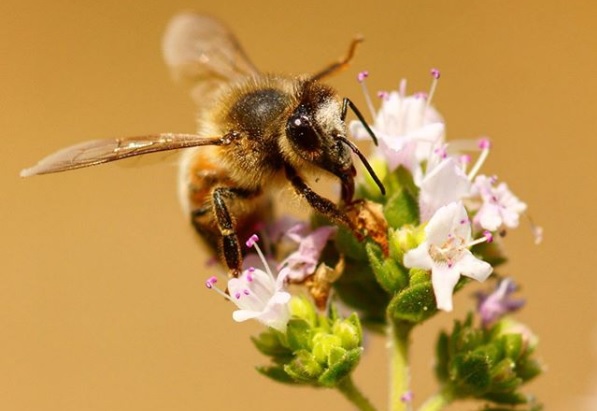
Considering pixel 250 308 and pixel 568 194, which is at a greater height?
pixel 568 194

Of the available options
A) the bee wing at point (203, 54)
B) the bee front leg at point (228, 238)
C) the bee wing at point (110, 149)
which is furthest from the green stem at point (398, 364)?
the bee wing at point (203, 54)

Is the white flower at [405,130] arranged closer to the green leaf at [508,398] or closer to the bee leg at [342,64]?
the bee leg at [342,64]

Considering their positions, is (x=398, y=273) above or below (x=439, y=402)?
above

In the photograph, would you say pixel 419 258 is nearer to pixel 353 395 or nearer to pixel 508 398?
pixel 353 395

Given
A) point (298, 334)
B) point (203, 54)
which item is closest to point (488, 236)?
point (298, 334)

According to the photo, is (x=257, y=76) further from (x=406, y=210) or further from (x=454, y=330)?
(x=454, y=330)

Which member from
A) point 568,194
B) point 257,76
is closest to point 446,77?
point 568,194
